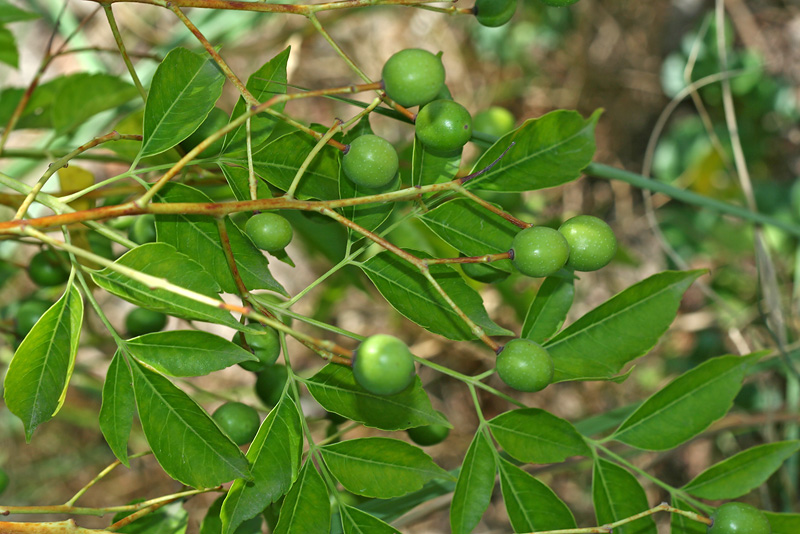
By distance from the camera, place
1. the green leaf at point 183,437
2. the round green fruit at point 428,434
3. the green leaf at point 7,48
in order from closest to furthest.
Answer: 1. the green leaf at point 183,437
2. the round green fruit at point 428,434
3. the green leaf at point 7,48

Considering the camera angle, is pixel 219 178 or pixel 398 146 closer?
pixel 219 178

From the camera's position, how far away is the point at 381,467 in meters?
1.05

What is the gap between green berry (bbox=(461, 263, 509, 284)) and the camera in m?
1.09

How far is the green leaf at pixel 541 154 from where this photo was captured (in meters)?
0.98

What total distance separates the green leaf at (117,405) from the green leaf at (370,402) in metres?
0.26

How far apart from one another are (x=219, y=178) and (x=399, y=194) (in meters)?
0.46

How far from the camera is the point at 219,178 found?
1.27 meters

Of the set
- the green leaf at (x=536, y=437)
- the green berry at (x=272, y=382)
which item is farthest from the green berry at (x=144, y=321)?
the green leaf at (x=536, y=437)

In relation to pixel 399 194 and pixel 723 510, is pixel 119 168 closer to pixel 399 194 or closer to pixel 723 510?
pixel 399 194

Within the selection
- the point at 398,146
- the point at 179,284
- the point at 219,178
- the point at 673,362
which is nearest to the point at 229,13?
the point at 398,146

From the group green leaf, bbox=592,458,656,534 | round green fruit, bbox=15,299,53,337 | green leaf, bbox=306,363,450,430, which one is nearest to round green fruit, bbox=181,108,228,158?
green leaf, bbox=306,363,450,430

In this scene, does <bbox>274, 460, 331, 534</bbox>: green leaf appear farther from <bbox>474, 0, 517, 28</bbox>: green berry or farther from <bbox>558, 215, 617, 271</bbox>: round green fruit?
<bbox>474, 0, 517, 28</bbox>: green berry

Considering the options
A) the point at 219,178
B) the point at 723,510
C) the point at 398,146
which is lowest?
the point at 723,510

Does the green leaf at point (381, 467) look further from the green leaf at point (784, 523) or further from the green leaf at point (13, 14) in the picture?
the green leaf at point (13, 14)
